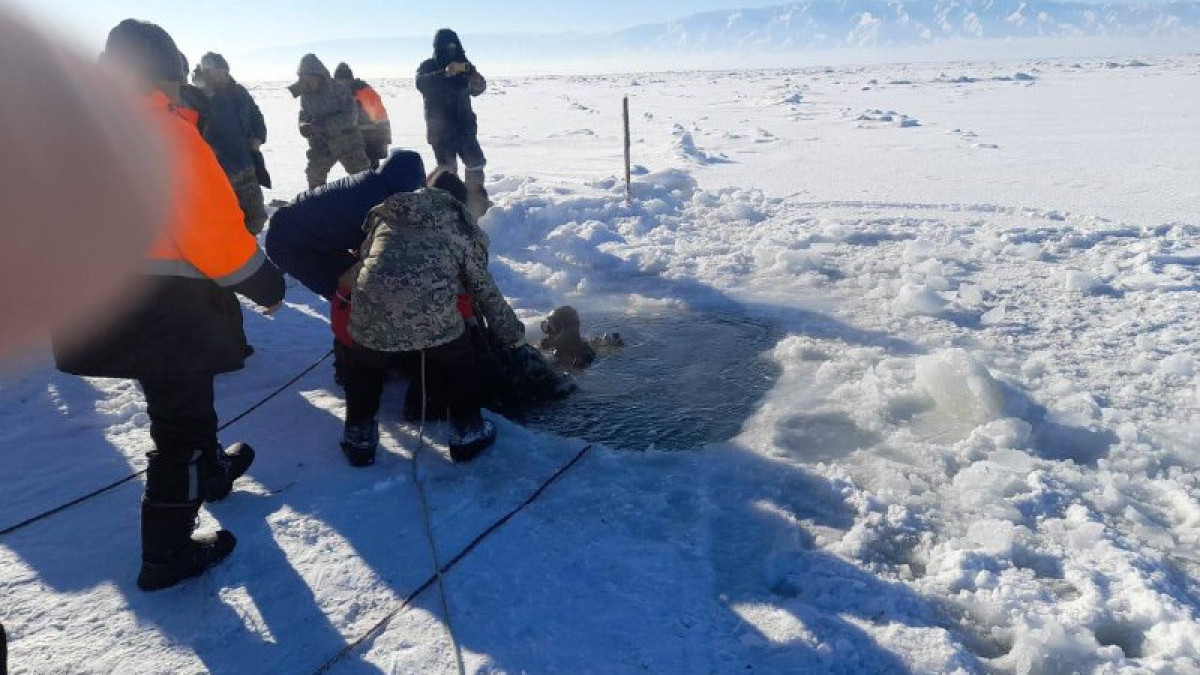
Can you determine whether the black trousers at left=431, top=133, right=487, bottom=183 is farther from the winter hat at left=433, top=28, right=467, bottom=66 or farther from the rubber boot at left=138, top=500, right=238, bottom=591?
the rubber boot at left=138, top=500, right=238, bottom=591

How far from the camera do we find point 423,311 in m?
3.04

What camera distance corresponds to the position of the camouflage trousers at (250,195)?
6.60m

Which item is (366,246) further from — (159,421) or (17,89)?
(17,89)

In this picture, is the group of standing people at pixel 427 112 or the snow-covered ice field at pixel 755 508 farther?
the group of standing people at pixel 427 112

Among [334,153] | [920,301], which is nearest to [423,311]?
[920,301]

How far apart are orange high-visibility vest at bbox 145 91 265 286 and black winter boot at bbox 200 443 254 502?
740mm

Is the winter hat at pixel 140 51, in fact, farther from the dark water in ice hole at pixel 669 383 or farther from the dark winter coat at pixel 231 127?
the dark winter coat at pixel 231 127

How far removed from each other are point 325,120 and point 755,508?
658 centimetres

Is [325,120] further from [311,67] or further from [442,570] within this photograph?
[442,570]

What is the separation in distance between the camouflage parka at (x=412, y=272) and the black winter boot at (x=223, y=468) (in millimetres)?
712

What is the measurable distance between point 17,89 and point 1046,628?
3254mm

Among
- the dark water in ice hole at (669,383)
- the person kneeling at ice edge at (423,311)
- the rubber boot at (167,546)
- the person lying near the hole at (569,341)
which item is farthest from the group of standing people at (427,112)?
the rubber boot at (167,546)

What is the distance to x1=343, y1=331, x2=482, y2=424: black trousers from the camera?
3.24 m

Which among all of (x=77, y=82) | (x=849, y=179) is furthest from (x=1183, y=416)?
(x=849, y=179)
